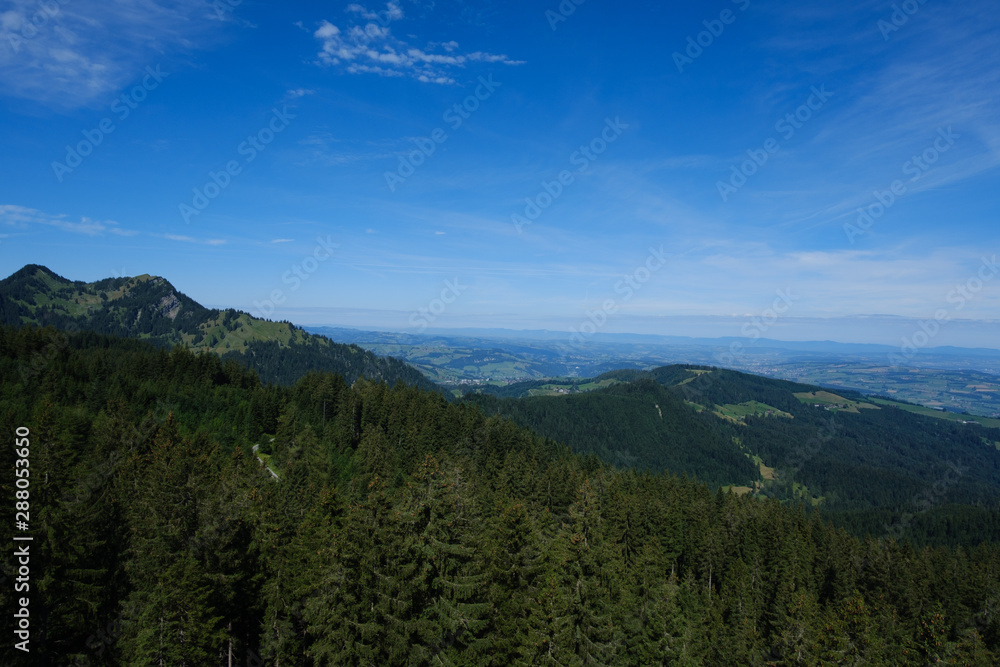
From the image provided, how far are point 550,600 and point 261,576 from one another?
18.6m

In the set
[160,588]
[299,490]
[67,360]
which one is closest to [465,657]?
[160,588]

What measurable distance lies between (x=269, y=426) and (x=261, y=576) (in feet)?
210

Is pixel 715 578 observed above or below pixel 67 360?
below

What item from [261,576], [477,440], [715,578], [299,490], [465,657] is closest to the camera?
[465,657]

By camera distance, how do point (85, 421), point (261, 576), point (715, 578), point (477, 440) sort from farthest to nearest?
point (477, 440) < point (715, 578) < point (85, 421) < point (261, 576)

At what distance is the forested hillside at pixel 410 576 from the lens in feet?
67.8

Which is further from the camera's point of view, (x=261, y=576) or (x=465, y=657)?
(x=261, y=576)

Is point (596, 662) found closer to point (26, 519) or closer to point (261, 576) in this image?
point (261, 576)

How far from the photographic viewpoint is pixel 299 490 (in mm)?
50500

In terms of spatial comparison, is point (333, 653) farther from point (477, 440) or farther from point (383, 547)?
point (477, 440)

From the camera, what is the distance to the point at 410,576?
20.3 m

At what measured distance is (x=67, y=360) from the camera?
89.1 meters

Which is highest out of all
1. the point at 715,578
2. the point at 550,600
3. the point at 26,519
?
the point at 26,519

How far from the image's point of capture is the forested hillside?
67.8 ft
